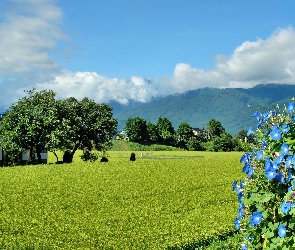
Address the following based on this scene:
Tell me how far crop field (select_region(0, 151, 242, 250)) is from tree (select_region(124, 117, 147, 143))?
6655 centimetres

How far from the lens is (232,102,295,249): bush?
3.48m

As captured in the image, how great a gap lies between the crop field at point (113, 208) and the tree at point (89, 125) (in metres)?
14.4

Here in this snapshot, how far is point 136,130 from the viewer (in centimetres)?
8931

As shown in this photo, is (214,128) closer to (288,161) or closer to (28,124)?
(28,124)

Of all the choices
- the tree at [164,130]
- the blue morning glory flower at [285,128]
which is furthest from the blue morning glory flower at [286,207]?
the tree at [164,130]

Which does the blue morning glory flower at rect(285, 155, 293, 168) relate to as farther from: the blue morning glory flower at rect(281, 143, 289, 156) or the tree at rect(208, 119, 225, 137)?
the tree at rect(208, 119, 225, 137)

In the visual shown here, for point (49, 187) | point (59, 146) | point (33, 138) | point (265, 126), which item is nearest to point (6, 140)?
point (33, 138)

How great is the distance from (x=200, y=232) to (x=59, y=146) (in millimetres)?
23876

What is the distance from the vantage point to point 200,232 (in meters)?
9.43

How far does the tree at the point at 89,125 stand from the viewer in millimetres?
36969

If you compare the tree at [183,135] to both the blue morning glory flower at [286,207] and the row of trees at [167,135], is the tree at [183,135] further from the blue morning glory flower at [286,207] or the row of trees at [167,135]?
the blue morning glory flower at [286,207]

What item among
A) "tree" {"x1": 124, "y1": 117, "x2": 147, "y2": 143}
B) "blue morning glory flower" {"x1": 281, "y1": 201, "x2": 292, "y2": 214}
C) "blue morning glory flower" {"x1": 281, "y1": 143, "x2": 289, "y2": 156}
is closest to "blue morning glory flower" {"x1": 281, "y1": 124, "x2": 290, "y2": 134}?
"blue morning glory flower" {"x1": 281, "y1": 143, "x2": 289, "y2": 156}

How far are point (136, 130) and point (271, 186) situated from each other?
281ft

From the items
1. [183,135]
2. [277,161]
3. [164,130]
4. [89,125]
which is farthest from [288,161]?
[164,130]
